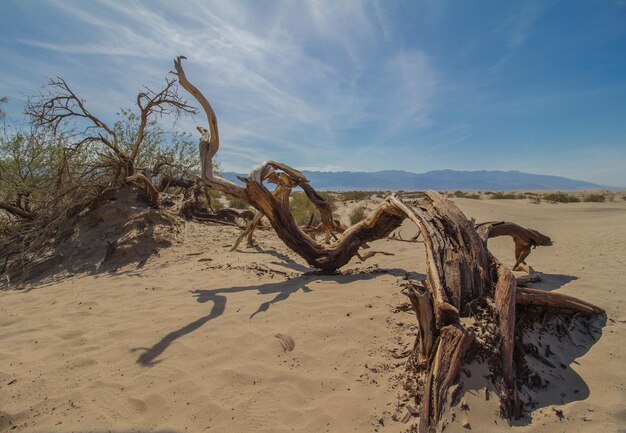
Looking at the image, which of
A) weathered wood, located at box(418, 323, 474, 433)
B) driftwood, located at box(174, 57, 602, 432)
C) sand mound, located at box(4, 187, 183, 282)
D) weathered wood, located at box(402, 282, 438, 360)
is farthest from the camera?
sand mound, located at box(4, 187, 183, 282)

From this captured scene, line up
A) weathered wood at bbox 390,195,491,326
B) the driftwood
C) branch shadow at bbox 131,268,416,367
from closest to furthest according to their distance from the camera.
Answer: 1. the driftwood
2. weathered wood at bbox 390,195,491,326
3. branch shadow at bbox 131,268,416,367

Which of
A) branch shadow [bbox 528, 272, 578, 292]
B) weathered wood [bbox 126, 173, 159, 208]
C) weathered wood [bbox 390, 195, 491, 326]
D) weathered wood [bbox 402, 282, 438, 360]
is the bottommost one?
branch shadow [bbox 528, 272, 578, 292]

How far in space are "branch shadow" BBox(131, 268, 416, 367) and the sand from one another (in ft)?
0.07

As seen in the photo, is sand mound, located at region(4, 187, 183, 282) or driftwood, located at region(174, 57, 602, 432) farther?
sand mound, located at region(4, 187, 183, 282)

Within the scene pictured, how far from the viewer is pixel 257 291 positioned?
431cm

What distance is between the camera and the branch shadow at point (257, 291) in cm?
300

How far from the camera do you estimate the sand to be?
2098 mm

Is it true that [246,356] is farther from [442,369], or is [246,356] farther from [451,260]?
[451,260]

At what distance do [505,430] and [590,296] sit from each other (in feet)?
7.94

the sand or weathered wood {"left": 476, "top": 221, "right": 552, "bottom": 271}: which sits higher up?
weathered wood {"left": 476, "top": 221, "right": 552, "bottom": 271}

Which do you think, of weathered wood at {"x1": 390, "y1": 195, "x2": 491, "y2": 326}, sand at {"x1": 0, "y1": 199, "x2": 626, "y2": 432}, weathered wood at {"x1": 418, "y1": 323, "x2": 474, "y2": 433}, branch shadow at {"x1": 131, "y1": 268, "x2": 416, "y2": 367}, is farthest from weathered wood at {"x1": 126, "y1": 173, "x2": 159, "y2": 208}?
weathered wood at {"x1": 418, "y1": 323, "x2": 474, "y2": 433}

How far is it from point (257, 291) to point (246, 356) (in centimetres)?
152

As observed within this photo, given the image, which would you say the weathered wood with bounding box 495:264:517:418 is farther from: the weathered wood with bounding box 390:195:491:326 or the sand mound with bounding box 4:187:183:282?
the sand mound with bounding box 4:187:183:282

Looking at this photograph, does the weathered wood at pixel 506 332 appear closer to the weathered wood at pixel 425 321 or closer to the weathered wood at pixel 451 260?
the weathered wood at pixel 451 260
